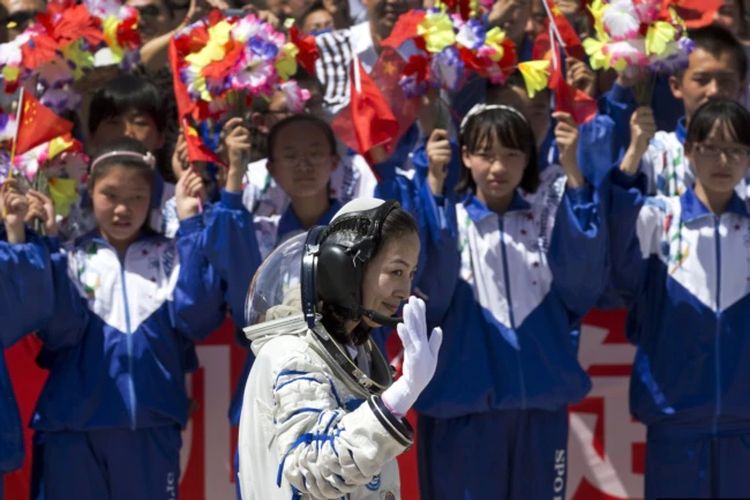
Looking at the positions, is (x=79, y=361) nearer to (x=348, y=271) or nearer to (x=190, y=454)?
(x=190, y=454)

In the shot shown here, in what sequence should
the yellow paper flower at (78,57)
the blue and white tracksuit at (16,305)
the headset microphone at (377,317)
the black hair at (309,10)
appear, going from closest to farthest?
1. the headset microphone at (377,317)
2. the blue and white tracksuit at (16,305)
3. the yellow paper flower at (78,57)
4. the black hair at (309,10)

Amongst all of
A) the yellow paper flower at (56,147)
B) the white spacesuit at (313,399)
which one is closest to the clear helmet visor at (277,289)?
the white spacesuit at (313,399)

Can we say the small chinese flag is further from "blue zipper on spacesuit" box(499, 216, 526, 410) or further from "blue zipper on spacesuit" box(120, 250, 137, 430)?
"blue zipper on spacesuit" box(499, 216, 526, 410)

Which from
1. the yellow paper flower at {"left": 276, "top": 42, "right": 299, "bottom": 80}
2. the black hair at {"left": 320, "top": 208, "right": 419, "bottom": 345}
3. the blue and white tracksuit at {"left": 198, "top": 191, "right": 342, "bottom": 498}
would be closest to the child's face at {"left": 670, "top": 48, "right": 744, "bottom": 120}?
the yellow paper flower at {"left": 276, "top": 42, "right": 299, "bottom": 80}

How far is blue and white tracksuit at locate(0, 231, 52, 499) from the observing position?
6.42 meters

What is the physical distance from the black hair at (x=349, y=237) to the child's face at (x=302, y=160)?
258 centimetres

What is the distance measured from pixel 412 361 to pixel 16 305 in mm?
3042

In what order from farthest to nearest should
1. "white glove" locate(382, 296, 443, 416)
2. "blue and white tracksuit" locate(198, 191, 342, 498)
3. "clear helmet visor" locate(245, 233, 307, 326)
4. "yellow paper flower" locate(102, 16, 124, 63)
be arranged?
1. "yellow paper flower" locate(102, 16, 124, 63)
2. "blue and white tracksuit" locate(198, 191, 342, 498)
3. "clear helmet visor" locate(245, 233, 307, 326)
4. "white glove" locate(382, 296, 443, 416)

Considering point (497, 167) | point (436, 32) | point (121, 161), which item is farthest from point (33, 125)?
point (497, 167)

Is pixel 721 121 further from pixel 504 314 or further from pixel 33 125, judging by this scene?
pixel 33 125

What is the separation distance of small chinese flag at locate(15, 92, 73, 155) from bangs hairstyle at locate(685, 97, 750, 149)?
9.08 feet

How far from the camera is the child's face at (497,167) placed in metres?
6.72

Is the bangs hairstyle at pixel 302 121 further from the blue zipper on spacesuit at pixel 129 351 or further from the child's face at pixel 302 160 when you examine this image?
the blue zipper on spacesuit at pixel 129 351

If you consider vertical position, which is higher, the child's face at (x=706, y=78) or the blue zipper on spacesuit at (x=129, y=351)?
the child's face at (x=706, y=78)
